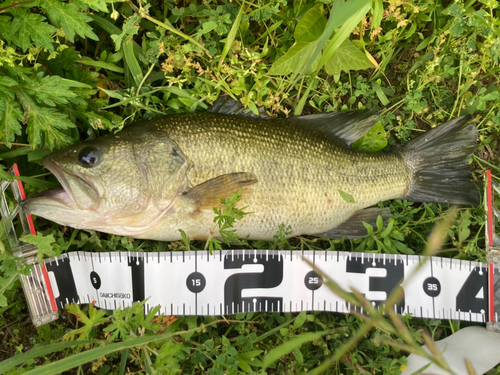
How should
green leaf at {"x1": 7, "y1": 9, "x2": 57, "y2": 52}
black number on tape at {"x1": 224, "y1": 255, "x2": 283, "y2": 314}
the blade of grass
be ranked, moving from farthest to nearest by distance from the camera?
black number on tape at {"x1": 224, "y1": 255, "x2": 283, "y2": 314}, green leaf at {"x1": 7, "y1": 9, "x2": 57, "y2": 52}, the blade of grass

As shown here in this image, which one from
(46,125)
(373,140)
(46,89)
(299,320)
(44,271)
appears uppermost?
(46,89)

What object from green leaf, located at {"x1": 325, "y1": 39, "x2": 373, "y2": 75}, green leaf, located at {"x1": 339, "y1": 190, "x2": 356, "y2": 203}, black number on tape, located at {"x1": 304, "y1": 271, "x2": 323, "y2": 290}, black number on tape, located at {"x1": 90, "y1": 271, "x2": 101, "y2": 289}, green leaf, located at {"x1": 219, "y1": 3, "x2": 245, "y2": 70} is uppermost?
green leaf, located at {"x1": 219, "y1": 3, "x2": 245, "y2": 70}

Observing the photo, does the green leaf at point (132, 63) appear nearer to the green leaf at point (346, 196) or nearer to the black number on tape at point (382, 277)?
the green leaf at point (346, 196)

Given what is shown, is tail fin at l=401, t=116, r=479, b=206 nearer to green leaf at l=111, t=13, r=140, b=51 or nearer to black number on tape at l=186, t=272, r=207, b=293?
black number on tape at l=186, t=272, r=207, b=293

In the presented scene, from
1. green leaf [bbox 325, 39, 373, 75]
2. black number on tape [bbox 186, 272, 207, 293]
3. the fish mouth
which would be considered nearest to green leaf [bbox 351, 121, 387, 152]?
green leaf [bbox 325, 39, 373, 75]

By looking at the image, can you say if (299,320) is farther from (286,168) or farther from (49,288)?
(49,288)

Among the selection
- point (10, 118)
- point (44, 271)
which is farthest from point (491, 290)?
point (10, 118)

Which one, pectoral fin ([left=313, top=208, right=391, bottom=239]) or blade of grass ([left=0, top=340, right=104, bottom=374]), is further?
pectoral fin ([left=313, top=208, right=391, bottom=239])
